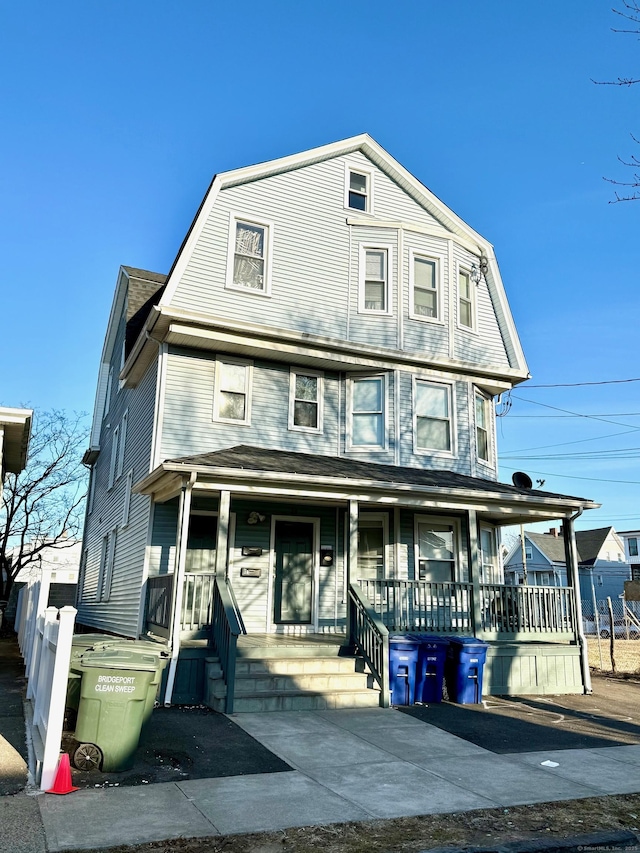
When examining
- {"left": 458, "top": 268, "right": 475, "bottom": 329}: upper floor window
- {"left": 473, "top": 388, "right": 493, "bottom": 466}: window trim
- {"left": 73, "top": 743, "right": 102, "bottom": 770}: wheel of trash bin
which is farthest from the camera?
{"left": 458, "top": 268, "right": 475, "bottom": 329}: upper floor window

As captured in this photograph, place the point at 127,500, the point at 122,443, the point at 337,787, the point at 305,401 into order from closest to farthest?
1. the point at 337,787
2. the point at 305,401
3. the point at 127,500
4. the point at 122,443

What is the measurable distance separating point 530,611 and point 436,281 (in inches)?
292

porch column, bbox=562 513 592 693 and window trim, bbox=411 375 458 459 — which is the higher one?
window trim, bbox=411 375 458 459

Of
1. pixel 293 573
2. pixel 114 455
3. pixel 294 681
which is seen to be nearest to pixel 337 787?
pixel 294 681

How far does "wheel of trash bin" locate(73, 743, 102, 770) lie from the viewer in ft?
20.7

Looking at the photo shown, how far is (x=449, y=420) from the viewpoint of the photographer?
50.3ft

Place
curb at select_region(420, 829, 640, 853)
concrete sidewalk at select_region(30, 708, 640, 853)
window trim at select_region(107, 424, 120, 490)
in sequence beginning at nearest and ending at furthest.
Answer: curb at select_region(420, 829, 640, 853) < concrete sidewalk at select_region(30, 708, 640, 853) < window trim at select_region(107, 424, 120, 490)

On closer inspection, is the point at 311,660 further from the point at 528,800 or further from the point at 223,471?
the point at 528,800

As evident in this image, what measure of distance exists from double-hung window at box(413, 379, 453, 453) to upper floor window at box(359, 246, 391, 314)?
73.3 inches

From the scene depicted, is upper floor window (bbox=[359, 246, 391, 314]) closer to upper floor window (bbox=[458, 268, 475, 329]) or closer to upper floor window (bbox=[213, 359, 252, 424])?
upper floor window (bbox=[458, 268, 475, 329])

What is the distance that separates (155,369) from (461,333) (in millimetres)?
6839

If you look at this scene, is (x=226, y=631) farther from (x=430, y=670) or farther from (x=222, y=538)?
(x=430, y=670)

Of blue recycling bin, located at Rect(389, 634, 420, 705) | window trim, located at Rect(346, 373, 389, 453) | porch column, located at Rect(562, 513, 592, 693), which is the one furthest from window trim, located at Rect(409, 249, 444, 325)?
blue recycling bin, located at Rect(389, 634, 420, 705)

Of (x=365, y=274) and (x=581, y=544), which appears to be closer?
(x=365, y=274)
